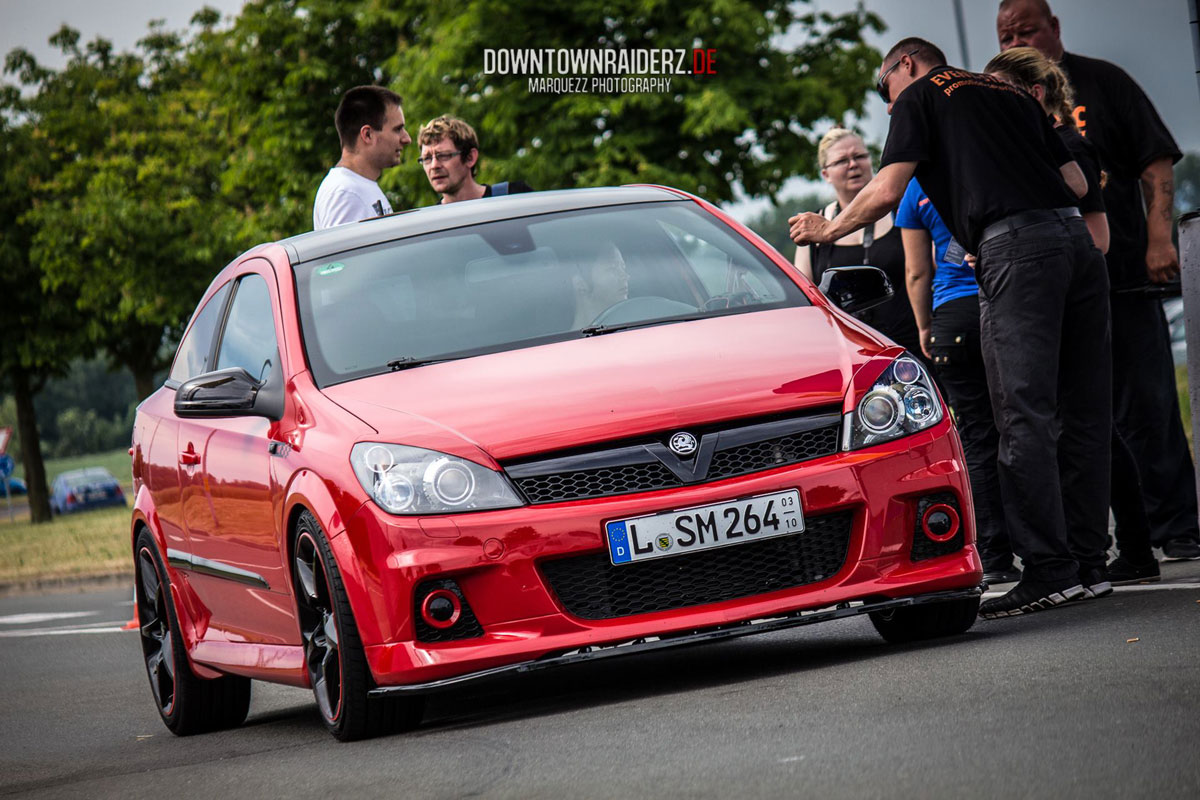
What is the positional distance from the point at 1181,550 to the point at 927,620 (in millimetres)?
2644

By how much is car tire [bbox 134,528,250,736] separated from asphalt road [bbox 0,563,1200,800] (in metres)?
0.11

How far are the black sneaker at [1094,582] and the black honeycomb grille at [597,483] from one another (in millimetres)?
2158

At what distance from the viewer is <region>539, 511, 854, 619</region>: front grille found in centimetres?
525

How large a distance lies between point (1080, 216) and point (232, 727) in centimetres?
363

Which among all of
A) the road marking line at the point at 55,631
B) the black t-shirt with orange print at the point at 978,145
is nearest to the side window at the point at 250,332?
the black t-shirt with orange print at the point at 978,145

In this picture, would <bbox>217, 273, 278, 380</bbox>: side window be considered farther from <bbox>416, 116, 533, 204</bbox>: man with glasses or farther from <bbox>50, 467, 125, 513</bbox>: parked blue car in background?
<bbox>50, 467, 125, 513</bbox>: parked blue car in background

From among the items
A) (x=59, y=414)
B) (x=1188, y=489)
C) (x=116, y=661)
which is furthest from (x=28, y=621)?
(x=59, y=414)

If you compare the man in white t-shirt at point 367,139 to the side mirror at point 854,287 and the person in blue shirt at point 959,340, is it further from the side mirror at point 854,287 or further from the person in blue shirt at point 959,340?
the side mirror at point 854,287

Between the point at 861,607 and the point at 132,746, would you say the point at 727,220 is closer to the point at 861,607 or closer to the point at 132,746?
the point at 861,607

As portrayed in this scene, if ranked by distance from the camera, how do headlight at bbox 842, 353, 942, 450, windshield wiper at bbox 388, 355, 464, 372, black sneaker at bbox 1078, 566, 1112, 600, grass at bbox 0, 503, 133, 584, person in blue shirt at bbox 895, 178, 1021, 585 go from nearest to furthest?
headlight at bbox 842, 353, 942, 450
windshield wiper at bbox 388, 355, 464, 372
black sneaker at bbox 1078, 566, 1112, 600
person in blue shirt at bbox 895, 178, 1021, 585
grass at bbox 0, 503, 133, 584

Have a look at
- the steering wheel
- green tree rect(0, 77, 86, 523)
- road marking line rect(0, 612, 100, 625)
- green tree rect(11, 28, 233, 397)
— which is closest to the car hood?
the steering wheel

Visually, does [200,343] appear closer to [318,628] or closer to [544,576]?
[318,628]

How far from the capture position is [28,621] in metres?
15.3

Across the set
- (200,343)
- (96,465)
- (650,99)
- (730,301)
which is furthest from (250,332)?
(96,465)
